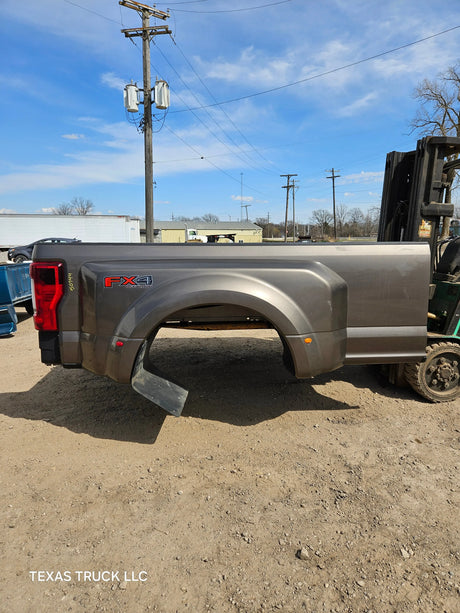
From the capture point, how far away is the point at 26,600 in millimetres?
1705

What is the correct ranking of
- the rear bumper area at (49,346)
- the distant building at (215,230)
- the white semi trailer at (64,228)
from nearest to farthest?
the rear bumper area at (49,346), the white semi trailer at (64,228), the distant building at (215,230)

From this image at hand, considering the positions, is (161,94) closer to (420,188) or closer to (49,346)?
(420,188)

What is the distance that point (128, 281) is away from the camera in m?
2.64

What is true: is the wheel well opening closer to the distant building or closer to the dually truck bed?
the dually truck bed

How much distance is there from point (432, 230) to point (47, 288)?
11.1ft

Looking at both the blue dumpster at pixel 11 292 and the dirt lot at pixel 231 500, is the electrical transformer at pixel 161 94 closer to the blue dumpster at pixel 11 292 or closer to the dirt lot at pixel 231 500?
the blue dumpster at pixel 11 292

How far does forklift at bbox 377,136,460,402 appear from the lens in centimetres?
346

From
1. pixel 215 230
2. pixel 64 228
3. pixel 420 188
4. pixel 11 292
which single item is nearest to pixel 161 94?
pixel 11 292

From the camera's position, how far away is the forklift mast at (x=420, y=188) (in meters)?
3.44

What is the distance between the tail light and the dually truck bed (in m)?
0.03

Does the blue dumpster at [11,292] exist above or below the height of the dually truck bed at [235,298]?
below

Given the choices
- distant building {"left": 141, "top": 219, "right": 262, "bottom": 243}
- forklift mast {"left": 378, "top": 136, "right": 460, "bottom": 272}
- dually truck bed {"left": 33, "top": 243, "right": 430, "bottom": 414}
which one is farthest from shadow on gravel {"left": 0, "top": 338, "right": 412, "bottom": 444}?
distant building {"left": 141, "top": 219, "right": 262, "bottom": 243}

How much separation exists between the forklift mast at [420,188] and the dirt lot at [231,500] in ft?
5.40

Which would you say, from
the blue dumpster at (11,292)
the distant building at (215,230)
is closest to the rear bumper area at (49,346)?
the blue dumpster at (11,292)
